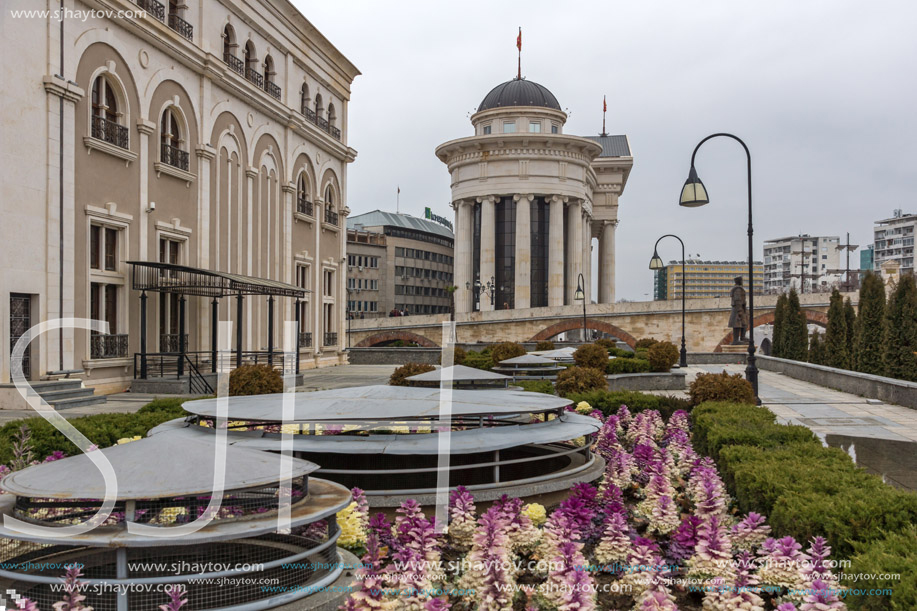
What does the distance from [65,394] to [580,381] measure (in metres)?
12.1

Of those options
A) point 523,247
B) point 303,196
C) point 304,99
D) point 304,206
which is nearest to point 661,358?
point 304,206

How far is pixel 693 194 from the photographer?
16422 millimetres

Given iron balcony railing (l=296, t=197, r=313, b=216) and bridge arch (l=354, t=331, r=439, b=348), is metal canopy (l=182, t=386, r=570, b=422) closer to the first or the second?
iron balcony railing (l=296, t=197, r=313, b=216)

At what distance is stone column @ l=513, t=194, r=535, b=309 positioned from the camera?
70250 millimetres

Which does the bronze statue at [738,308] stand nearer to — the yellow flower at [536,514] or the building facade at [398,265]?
the yellow flower at [536,514]

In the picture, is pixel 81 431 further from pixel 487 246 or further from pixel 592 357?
pixel 487 246

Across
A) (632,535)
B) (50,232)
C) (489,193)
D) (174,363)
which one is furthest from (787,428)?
(489,193)

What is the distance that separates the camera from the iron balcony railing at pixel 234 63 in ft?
85.1

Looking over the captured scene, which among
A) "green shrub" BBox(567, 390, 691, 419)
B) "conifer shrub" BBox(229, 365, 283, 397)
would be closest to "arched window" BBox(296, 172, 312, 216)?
"conifer shrub" BBox(229, 365, 283, 397)

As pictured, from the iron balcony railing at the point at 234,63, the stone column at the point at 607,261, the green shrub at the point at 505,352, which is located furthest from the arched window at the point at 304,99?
the stone column at the point at 607,261

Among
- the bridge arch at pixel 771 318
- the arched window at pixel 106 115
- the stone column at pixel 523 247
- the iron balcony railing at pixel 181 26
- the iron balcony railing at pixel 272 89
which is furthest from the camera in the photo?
the stone column at pixel 523 247

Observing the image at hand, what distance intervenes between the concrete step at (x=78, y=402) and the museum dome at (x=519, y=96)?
6167cm

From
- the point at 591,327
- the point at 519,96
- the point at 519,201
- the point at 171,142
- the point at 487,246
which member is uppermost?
the point at 519,96

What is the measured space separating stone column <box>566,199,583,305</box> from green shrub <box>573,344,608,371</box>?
4895cm
